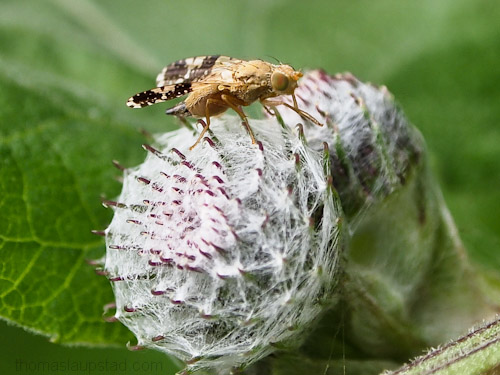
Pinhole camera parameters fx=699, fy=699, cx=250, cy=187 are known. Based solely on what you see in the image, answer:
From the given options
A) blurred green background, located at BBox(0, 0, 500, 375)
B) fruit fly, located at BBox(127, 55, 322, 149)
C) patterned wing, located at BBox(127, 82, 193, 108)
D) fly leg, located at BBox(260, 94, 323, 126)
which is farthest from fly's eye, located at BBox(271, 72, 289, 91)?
blurred green background, located at BBox(0, 0, 500, 375)

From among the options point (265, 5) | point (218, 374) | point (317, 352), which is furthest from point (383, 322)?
point (265, 5)

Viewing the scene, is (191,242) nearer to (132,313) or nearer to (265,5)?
(132,313)

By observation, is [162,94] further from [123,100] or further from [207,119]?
[123,100]

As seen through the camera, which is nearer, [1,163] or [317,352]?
[317,352]

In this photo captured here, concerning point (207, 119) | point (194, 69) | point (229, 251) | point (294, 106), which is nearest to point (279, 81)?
point (294, 106)

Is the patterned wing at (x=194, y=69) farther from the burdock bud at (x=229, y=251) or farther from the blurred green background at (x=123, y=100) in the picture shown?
the blurred green background at (x=123, y=100)

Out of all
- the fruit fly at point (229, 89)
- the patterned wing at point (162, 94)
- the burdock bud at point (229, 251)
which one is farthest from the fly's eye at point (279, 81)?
the patterned wing at point (162, 94)

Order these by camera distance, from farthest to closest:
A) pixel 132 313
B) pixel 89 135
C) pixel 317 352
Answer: pixel 89 135
pixel 317 352
pixel 132 313

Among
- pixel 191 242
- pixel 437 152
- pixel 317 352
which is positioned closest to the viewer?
pixel 191 242
